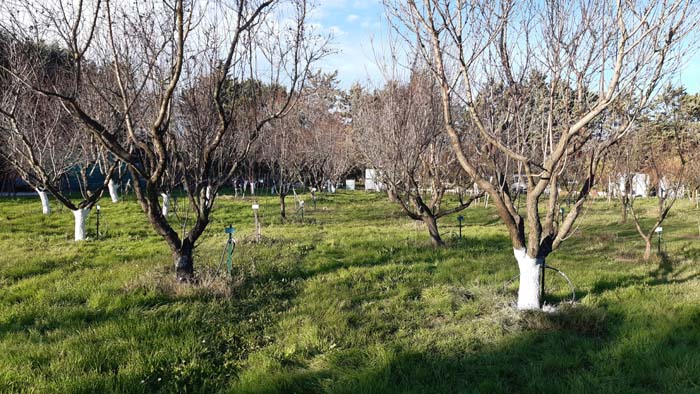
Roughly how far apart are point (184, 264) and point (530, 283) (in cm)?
415

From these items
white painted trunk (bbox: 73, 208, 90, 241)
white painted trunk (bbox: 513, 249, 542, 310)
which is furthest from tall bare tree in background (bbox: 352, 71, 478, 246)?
white painted trunk (bbox: 73, 208, 90, 241)

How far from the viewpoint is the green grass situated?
294 centimetres

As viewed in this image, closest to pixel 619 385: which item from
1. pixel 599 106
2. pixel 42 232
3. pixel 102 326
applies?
pixel 599 106

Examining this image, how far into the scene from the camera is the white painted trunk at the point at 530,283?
4.23 m

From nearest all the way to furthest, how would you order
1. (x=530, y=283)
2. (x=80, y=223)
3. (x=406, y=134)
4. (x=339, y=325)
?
(x=339, y=325) < (x=530, y=283) < (x=406, y=134) < (x=80, y=223)

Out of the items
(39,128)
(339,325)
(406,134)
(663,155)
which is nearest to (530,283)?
(339,325)

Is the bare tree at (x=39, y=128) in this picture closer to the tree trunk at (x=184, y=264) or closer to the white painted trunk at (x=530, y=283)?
the tree trunk at (x=184, y=264)

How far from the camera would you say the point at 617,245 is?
356 inches

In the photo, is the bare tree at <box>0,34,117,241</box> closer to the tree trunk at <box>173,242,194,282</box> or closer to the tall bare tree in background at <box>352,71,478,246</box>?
the tree trunk at <box>173,242,194,282</box>

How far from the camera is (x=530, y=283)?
425cm

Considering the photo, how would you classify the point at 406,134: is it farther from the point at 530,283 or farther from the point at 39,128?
the point at 39,128

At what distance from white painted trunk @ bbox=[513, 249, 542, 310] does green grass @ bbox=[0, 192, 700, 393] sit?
0.24m

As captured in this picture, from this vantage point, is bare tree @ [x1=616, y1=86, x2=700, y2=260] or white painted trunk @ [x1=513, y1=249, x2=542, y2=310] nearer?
white painted trunk @ [x1=513, y1=249, x2=542, y2=310]

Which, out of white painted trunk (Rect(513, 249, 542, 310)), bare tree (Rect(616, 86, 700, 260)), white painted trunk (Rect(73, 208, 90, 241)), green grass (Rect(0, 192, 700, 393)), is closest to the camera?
green grass (Rect(0, 192, 700, 393))
